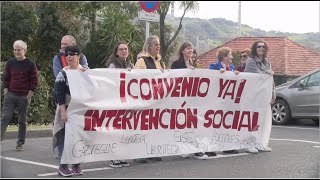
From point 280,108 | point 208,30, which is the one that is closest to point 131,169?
point 280,108

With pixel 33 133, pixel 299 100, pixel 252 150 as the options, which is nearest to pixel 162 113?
pixel 252 150

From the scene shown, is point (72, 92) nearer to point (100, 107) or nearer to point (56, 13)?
point (100, 107)

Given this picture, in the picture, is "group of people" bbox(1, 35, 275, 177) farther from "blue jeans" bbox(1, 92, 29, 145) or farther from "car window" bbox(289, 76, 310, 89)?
"car window" bbox(289, 76, 310, 89)

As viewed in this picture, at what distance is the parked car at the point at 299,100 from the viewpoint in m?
12.6

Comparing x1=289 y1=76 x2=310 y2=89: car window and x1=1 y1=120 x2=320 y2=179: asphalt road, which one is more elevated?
x1=289 y1=76 x2=310 y2=89: car window

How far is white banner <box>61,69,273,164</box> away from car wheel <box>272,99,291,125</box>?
4364mm

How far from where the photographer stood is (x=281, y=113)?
43.4 ft

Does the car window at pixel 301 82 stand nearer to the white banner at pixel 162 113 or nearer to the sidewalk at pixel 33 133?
the white banner at pixel 162 113

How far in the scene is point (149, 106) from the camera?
24.7ft

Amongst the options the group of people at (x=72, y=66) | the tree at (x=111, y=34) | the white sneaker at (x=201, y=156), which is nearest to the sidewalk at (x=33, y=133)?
the group of people at (x=72, y=66)

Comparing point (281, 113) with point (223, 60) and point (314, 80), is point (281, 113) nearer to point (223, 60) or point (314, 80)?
point (314, 80)

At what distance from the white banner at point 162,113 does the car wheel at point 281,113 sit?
14.3 ft

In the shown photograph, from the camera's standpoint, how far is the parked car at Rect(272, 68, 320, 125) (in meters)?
12.6

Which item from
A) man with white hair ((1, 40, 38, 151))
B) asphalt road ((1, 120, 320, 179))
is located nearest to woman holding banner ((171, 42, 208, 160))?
asphalt road ((1, 120, 320, 179))
